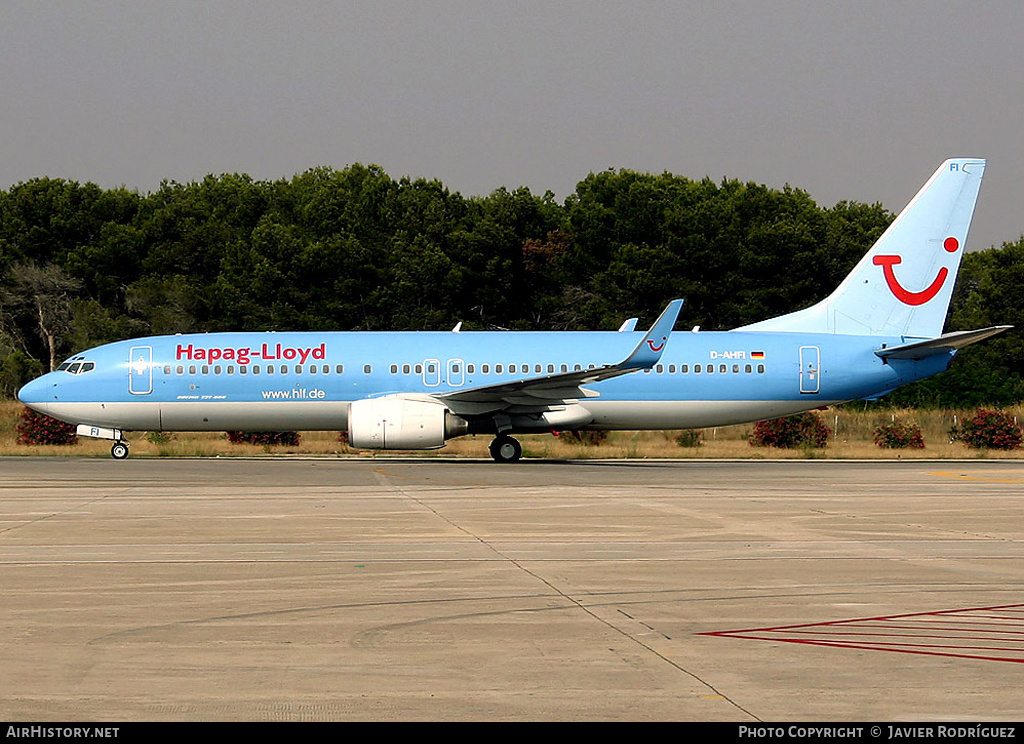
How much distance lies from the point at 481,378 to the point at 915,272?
475 inches

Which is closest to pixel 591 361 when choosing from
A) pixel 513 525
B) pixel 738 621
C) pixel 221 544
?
pixel 513 525

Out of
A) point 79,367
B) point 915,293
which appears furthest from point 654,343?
point 79,367

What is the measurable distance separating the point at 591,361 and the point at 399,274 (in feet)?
118

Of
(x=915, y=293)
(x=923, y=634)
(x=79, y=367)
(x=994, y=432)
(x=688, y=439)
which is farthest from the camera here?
(x=688, y=439)

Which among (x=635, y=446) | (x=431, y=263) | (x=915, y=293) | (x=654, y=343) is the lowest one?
(x=635, y=446)

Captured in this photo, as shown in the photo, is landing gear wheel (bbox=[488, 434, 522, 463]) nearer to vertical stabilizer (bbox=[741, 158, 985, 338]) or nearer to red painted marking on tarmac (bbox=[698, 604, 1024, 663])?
vertical stabilizer (bbox=[741, 158, 985, 338])

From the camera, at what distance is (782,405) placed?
110ft

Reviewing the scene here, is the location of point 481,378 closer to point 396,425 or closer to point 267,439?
point 396,425

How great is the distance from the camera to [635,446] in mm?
40469

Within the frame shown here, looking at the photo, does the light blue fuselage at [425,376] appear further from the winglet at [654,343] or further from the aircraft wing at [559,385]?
the winglet at [654,343]

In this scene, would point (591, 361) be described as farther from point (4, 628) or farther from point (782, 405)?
point (4, 628)

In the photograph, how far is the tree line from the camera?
65812mm

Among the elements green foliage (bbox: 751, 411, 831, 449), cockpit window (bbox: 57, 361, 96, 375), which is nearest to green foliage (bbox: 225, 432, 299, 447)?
cockpit window (bbox: 57, 361, 96, 375)

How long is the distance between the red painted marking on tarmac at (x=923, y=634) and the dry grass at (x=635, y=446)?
26092 mm
